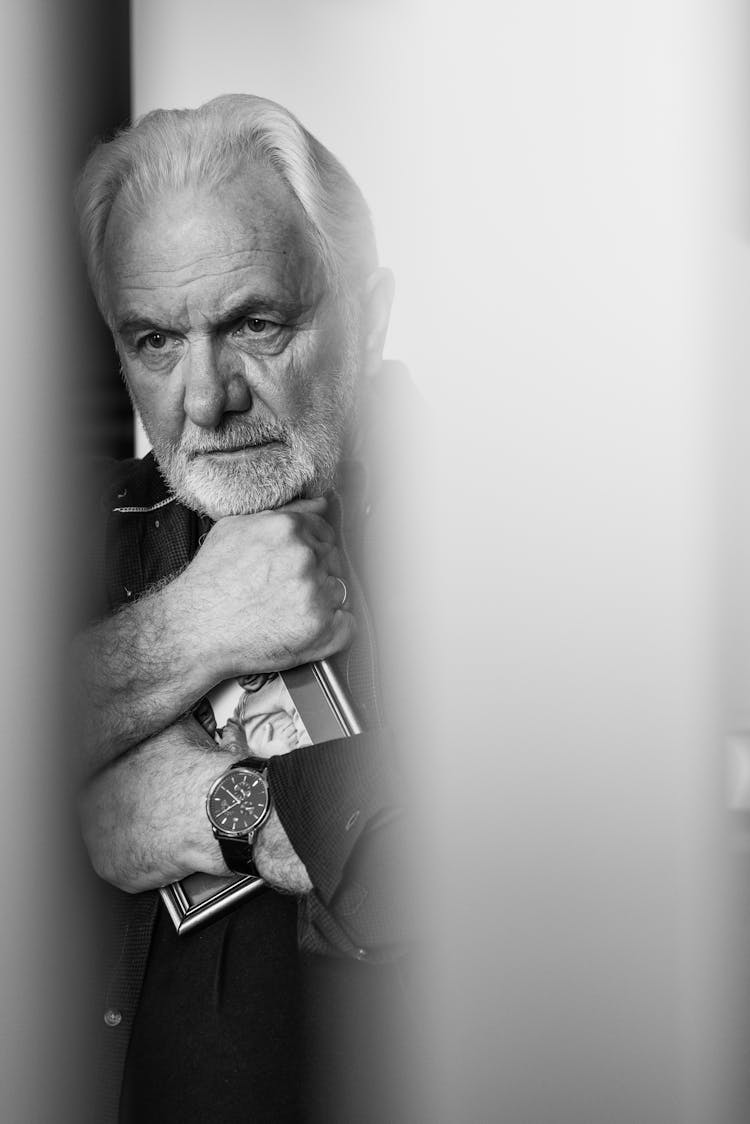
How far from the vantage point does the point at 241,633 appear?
3.82 feet

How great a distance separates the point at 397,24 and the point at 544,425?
1.29 ft

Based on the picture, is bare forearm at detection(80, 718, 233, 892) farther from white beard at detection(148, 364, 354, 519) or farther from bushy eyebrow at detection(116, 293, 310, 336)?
bushy eyebrow at detection(116, 293, 310, 336)

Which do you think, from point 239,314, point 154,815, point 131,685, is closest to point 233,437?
point 239,314

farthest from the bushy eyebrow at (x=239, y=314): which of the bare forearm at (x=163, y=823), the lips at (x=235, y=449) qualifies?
the bare forearm at (x=163, y=823)

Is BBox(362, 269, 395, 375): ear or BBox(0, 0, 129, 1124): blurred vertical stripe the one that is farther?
BBox(362, 269, 395, 375): ear

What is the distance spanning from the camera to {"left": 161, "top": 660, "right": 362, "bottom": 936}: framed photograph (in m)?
1.16

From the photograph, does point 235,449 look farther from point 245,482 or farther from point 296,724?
point 296,724

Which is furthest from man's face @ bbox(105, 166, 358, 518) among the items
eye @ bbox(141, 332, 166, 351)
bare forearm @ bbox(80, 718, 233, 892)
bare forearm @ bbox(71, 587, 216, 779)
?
bare forearm @ bbox(80, 718, 233, 892)

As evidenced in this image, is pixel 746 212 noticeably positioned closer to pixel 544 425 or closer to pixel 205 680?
pixel 544 425

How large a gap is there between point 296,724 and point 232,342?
38 cm

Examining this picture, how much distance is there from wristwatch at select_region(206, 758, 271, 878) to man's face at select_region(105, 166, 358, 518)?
27cm

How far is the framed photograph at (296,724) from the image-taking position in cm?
116

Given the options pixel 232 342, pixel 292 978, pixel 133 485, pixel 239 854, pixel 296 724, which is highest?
pixel 232 342

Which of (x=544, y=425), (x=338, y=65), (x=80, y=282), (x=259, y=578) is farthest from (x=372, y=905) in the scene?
(x=338, y=65)
